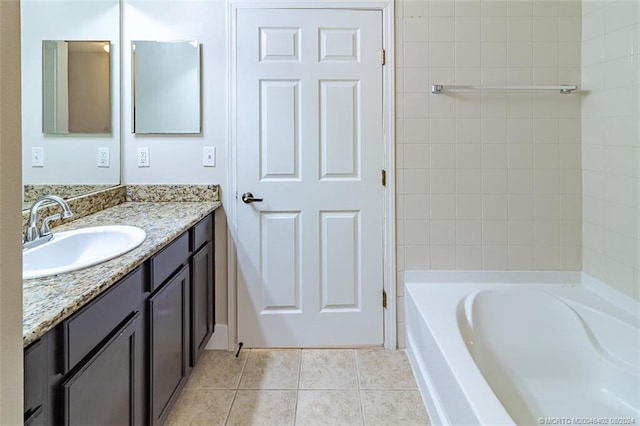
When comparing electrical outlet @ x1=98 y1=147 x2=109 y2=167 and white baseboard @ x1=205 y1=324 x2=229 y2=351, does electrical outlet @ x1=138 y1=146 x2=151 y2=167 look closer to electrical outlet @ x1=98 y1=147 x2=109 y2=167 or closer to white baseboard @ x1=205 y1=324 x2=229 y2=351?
electrical outlet @ x1=98 y1=147 x2=109 y2=167

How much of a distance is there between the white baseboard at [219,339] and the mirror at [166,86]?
119cm

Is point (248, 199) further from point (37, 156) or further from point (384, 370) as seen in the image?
point (384, 370)

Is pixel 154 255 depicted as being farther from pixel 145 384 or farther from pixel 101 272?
pixel 145 384

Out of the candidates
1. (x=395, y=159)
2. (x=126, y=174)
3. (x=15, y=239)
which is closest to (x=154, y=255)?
(x=15, y=239)

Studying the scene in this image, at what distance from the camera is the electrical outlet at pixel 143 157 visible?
2.42 metres

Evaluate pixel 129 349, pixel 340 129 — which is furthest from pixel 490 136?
pixel 129 349

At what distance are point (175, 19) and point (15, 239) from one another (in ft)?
7.10

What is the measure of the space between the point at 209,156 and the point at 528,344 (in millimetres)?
2006

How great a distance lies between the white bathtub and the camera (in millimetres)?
1692

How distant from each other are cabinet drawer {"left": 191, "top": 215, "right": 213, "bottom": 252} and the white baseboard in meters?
0.57

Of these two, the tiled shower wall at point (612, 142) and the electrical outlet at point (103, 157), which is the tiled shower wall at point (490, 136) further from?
the electrical outlet at point (103, 157)

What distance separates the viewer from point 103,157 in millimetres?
2275

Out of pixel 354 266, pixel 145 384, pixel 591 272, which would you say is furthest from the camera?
pixel 354 266

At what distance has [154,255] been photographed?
4.97 ft
